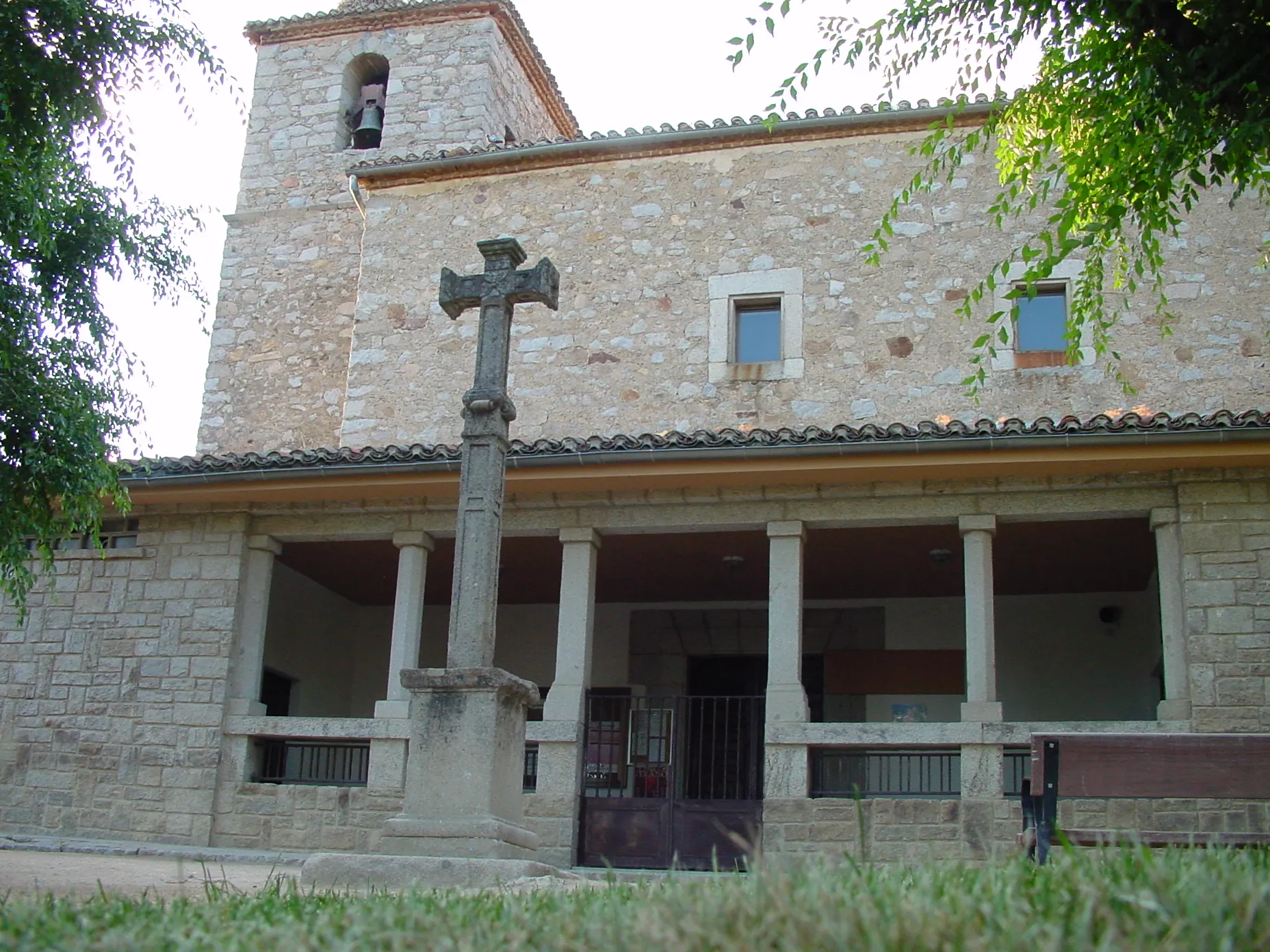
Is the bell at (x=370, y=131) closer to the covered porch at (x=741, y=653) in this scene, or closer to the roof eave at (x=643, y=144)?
the roof eave at (x=643, y=144)

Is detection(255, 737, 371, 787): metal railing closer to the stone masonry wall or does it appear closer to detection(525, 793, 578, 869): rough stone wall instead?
the stone masonry wall

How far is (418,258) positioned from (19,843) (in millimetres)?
7733

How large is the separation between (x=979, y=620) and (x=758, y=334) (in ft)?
16.9

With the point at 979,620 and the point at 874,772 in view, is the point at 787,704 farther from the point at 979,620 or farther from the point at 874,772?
the point at 874,772

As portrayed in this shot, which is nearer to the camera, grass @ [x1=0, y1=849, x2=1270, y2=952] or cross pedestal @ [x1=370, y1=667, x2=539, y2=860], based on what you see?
grass @ [x1=0, y1=849, x2=1270, y2=952]

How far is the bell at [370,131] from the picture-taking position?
18.6 meters

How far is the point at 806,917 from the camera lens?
310cm

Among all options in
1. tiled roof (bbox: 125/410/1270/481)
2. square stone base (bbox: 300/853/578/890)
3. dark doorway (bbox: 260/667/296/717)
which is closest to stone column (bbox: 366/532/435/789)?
tiled roof (bbox: 125/410/1270/481)

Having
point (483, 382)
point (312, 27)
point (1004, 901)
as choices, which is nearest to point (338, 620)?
point (483, 382)

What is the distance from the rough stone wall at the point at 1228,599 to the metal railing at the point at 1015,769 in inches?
47.6

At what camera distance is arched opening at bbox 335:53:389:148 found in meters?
18.7

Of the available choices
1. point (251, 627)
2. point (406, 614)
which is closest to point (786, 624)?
point (406, 614)

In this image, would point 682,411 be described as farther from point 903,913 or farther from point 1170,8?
point 903,913

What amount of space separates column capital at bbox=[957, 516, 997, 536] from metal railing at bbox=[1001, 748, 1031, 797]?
1.58 meters
